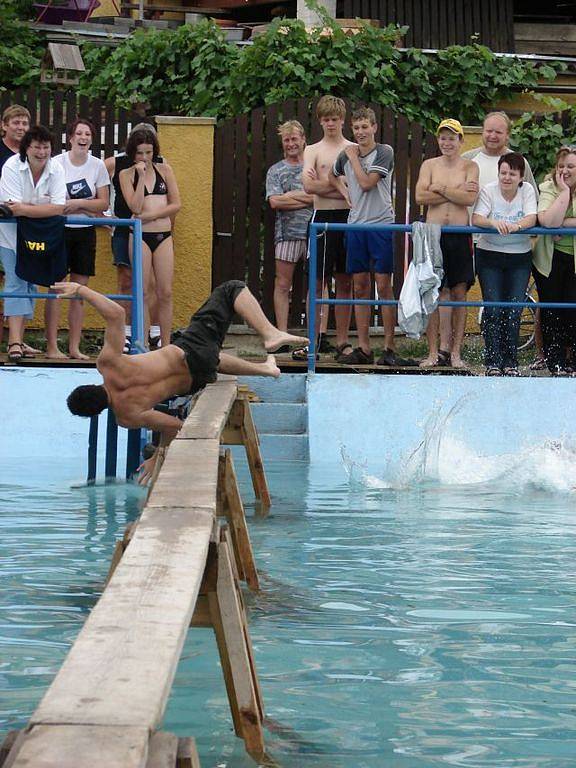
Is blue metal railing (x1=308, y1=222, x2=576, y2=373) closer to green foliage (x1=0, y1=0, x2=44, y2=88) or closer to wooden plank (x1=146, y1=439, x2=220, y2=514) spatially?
wooden plank (x1=146, y1=439, x2=220, y2=514)

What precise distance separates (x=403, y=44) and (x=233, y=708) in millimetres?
15533

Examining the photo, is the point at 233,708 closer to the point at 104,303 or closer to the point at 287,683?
the point at 287,683

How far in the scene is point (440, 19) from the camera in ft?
62.2

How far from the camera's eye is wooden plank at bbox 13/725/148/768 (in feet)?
7.43

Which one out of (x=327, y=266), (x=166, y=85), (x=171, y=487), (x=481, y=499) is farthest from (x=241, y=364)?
(x=166, y=85)

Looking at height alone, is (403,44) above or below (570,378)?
above

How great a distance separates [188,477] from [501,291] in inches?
253

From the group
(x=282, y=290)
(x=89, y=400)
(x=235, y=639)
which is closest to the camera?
(x=235, y=639)

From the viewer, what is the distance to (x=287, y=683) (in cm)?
499

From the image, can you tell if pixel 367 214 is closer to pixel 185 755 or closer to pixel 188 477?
pixel 188 477

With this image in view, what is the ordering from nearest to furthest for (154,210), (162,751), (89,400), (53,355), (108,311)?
(162,751), (108,311), (89,400), (53,355), (154,210)

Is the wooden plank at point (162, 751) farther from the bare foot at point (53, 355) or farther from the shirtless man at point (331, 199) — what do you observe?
the shirtless man at point (331, 199)

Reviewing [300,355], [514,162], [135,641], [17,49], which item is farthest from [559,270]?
[135,641]

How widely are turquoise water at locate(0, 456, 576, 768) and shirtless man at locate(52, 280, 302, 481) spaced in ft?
2.32
